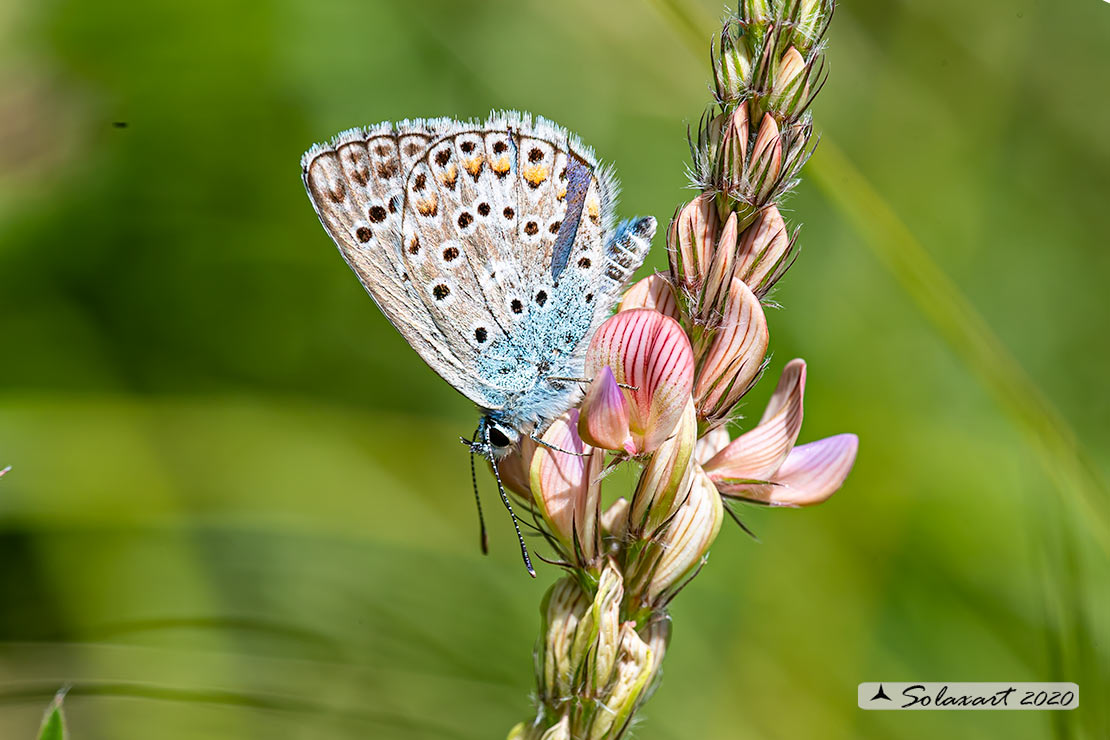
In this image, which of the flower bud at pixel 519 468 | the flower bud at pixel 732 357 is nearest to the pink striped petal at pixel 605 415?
the flower bud at pixel 732 357

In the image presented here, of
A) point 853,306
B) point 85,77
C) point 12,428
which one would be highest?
point 85,77

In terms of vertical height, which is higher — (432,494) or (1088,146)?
(1088,146)

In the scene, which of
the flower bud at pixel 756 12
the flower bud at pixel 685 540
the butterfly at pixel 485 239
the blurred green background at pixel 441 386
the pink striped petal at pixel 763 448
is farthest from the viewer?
the blurred green background at pixel 441 386

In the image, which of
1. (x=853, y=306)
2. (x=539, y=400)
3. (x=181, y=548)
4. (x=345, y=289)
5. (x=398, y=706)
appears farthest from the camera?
(x=345, y=289)

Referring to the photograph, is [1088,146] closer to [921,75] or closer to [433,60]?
[921,75]

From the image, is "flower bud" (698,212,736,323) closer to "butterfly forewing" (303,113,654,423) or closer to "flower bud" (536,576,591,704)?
"butterfly forewing" (303,113,654,423)

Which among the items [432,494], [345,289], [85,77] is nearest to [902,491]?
[432,494]

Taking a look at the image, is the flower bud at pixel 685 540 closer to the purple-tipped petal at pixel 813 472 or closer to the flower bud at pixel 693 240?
Answer: the purple-tipped petal at pixel 813 472
